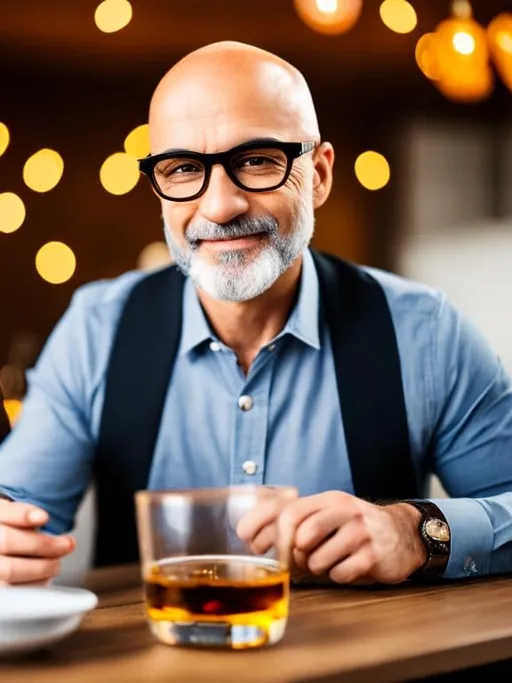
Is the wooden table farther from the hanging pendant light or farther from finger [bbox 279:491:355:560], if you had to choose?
the hanging pendant light

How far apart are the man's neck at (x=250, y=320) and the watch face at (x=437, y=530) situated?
0.41 meters

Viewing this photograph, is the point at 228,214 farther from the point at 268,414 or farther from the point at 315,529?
the point at 315,529

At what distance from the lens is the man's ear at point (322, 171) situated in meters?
1.51

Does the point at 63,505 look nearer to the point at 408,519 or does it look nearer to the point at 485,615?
the point at 408,519

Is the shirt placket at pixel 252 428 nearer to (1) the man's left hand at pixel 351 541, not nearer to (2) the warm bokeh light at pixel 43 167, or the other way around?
(1) the man's left hand at pixel 351 541

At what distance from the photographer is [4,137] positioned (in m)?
3.35

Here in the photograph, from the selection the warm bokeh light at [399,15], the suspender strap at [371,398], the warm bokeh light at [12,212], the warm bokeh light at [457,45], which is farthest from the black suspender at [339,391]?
the warm bokeh light at [12,212]

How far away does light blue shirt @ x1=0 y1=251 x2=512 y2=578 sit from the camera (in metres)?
1.46

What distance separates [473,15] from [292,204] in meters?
1.73

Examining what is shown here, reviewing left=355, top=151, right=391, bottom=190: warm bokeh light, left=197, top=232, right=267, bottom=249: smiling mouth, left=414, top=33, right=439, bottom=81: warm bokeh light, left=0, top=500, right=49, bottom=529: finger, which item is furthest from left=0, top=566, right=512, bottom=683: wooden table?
left=355, top=151, right=391, bottom=190: warm bokeh light

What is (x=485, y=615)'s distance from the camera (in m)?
0.97

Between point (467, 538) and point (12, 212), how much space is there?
112 inches

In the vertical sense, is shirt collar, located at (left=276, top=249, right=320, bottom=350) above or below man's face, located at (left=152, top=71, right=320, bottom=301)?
below

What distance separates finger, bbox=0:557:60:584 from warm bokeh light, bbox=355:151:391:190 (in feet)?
9.89
